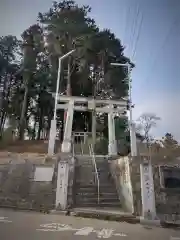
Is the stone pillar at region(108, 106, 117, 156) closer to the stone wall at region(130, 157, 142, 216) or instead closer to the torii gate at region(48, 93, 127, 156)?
the torii gate at region(48, 93, 127, 156)

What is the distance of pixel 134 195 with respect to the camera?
4551mm

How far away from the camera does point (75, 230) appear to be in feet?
10.1

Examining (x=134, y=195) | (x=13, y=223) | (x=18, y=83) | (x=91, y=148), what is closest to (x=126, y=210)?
(x=134, y=195)

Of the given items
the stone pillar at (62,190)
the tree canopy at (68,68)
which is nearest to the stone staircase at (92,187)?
the stone pillar at (62,190)

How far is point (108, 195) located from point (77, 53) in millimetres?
5807

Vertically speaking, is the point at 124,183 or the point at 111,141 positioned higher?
the point at 111,141

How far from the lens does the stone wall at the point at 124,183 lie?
4.69 metres

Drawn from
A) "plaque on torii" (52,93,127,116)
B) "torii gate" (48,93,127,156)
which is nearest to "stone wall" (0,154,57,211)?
"torii gate" (48,93,127,156)

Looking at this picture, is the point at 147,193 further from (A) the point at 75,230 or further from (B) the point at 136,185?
(A) the point at 75,230

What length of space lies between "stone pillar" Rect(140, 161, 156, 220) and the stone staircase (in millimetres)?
792

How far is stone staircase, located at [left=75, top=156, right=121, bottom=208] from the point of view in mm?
4846

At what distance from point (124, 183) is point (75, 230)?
2157 millimetres

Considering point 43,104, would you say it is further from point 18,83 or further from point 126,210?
point 126,210

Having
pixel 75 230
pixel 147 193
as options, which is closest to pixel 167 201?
pixel 147 193
